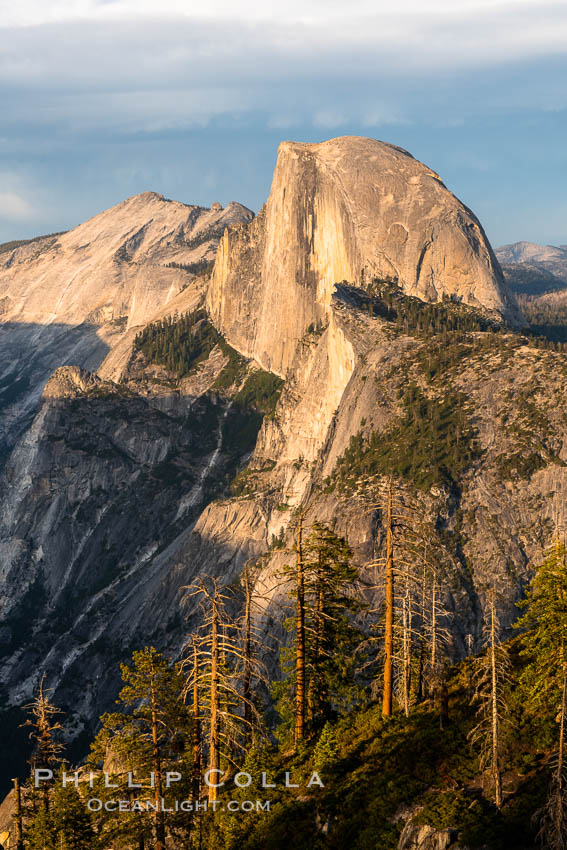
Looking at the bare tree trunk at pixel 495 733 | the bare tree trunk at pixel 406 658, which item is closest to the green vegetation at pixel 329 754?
the bare tree trunk at pixel 495 733

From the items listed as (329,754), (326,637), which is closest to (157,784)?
(329,754)

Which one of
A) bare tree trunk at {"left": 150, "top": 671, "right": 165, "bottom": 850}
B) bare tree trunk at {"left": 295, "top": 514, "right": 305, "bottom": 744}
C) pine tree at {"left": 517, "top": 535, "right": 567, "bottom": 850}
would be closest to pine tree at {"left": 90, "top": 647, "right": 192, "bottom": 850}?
bare tree trunk at {"left": 150, "top": 671, "right": 165, "bottom": 850}

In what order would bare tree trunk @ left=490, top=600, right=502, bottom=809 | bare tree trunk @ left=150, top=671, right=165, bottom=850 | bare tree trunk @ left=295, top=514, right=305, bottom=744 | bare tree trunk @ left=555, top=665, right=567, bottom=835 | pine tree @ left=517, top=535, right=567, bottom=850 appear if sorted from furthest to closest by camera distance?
1. bare tree trunk @ left=295, top=514, right=305, bottom=744
2. bare tree trunk @ left=150, top=671, right=165, bottom=850
3. pine tree @ left=517, top=535, right=567, bottom=850
4. bare tree trunk @ left=490, top=600, right=502, bottom=809
5. bare tree trunk @ left=555, top=665, right=567, bottom=835

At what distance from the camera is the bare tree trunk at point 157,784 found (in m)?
43.9

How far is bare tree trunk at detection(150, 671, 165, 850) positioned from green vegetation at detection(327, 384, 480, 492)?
359ft

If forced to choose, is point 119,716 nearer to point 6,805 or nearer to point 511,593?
point 6,805

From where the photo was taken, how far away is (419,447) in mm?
160875

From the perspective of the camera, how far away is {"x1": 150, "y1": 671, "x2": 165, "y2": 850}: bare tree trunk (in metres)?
43.9

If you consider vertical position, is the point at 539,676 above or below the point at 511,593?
below

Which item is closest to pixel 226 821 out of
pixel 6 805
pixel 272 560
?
pixel 6 805

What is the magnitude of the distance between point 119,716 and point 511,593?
3656 inches

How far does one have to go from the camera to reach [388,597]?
Result: 151 feet

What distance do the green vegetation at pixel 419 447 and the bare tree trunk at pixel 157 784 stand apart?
109 meters

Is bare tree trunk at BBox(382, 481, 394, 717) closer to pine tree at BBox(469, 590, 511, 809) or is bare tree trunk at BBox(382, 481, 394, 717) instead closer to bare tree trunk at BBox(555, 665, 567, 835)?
pine tree at BBox(469, 590, 511, 809)
